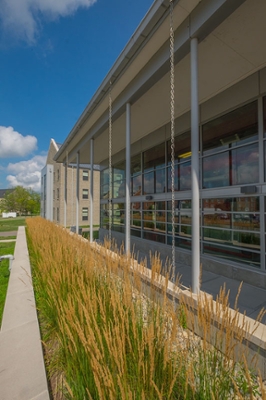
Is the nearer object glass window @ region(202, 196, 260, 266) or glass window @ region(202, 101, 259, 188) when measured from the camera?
glass window @ region(202, 196, 260, 266)

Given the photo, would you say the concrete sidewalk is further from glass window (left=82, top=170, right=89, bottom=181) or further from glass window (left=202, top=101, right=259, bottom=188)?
glass window (left=82, top=170, right=89, bottom=181)

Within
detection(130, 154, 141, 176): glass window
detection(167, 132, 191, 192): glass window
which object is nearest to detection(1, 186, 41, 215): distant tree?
detection(130, 154, 141, 176): glass window

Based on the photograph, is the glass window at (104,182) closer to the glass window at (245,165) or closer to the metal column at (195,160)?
the glass window at (245,165)

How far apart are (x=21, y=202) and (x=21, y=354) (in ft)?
235

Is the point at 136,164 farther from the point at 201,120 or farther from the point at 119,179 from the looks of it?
the point at 201,120

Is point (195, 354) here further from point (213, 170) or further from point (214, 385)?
point (213, 170)

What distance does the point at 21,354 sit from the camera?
98.6 inches

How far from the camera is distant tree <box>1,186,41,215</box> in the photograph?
64.7 meters

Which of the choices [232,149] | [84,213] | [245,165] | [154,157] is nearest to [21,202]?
[84,213]

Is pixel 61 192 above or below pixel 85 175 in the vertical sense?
below

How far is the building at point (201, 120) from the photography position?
151 inches

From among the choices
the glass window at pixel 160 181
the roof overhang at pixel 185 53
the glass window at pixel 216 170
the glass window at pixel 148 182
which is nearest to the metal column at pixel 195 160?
the roof overhang at pixel 185 53

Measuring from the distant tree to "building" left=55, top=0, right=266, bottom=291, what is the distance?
62996 millimetres

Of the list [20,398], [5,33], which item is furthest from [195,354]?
[5,33]
